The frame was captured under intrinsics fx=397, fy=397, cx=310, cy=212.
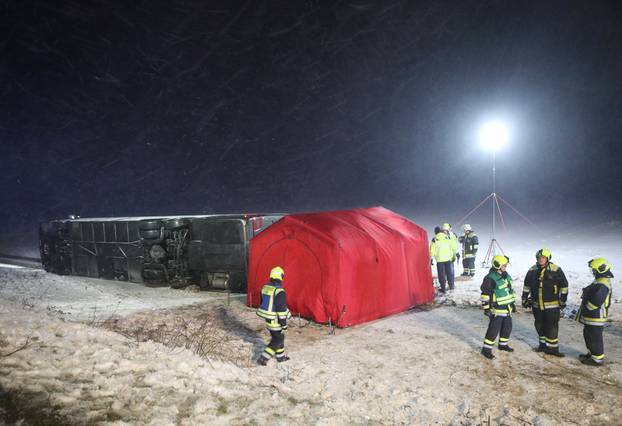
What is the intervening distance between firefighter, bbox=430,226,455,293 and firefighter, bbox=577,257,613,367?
6107mm

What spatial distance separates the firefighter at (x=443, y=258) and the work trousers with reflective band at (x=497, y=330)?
551cm

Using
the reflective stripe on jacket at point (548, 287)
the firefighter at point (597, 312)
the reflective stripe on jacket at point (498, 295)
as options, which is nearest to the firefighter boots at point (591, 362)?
the firefighter at point (597, 312)

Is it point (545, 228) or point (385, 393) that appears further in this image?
point (545, 228)

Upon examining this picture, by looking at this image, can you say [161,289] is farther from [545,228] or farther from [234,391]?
[545,228]

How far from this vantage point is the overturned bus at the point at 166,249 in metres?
13.2

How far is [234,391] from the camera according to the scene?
4777 millimetres

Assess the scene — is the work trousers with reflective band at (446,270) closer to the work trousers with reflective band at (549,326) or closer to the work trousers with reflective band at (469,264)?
the work trousers with reflective band at (469,264)

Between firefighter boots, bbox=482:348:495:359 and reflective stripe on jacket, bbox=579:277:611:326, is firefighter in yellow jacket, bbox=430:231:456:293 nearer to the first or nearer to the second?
firefighter boots, bbox=482:348:495:359

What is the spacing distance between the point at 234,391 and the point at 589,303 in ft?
20.0

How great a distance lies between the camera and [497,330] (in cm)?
729

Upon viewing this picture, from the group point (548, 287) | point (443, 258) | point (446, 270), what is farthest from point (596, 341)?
point (446, 270)

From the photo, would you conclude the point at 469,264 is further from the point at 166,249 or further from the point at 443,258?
the point at 166,249

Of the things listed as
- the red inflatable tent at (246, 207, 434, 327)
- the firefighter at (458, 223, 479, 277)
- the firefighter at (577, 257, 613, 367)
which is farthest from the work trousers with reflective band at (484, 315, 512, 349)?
the firefighter at (458, 223, 479, 277)

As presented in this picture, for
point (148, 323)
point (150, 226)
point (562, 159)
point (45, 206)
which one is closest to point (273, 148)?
point (45, 206)
